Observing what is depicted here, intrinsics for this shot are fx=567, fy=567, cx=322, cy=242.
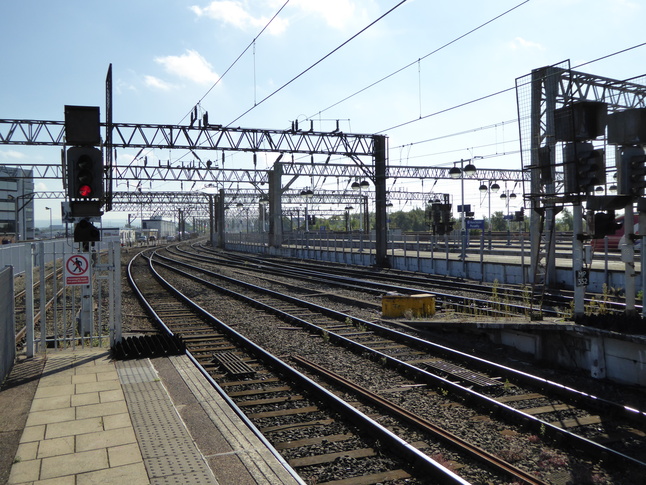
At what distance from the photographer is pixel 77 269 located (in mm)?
8305

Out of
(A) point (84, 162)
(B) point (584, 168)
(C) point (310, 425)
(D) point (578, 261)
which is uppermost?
(A) point (84, 162)

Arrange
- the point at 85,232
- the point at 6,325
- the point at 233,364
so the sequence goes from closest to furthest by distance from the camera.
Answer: the point at 6,325, the point at 85,232, the point at 233,364

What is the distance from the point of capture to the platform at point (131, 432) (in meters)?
4.50

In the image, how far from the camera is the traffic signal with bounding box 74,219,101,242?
8051 mm

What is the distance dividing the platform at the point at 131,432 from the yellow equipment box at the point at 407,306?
653cm

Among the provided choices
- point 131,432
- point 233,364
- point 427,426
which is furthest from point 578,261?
point 131,432

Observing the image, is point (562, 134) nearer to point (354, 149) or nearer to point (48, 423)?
point (48, 423)

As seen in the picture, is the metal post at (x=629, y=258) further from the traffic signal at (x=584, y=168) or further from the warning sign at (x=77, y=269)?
the warning sign at (x=77, y=269)

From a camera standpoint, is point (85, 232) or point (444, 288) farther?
point (444, 288)

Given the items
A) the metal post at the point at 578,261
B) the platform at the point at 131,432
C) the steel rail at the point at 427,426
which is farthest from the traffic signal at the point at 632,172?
the platform at the point at 131,432

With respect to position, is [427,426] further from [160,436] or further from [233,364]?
[233,364]

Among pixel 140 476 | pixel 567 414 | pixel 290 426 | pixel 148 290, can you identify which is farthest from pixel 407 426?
pixel 148 290

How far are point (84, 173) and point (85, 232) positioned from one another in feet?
2.90

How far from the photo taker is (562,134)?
8930 mm
